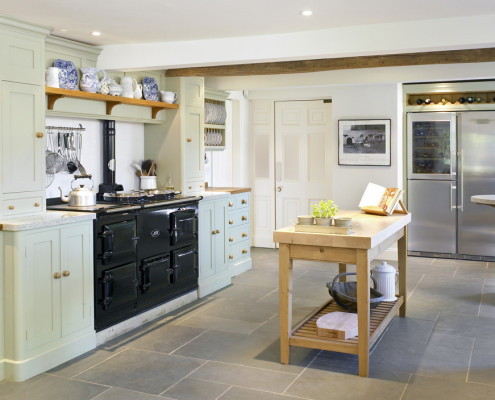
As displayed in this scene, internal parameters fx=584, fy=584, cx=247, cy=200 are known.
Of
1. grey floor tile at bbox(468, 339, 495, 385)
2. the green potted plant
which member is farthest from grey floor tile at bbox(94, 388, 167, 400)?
grey floor tile at bbox(468, 339, 495, 385)

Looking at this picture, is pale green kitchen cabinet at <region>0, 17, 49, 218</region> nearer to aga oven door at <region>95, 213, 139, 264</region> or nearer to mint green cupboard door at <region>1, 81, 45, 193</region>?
mint green cupboard door at <region>1, 81, 45, 193</region>

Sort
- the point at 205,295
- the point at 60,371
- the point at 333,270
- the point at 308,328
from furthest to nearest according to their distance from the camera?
the point at 333,270 < the point at 205,295 < the point at 308,328 < the point at 60,371

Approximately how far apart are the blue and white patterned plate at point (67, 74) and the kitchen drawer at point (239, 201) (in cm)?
228

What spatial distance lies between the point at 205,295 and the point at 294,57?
251cm

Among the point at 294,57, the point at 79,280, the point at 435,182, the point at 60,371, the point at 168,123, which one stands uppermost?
the point at 294,57

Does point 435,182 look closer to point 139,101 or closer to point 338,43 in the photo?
point 338,43

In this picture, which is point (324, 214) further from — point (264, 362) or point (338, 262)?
point (264, 362)

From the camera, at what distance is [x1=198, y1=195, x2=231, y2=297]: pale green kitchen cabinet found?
5828mm

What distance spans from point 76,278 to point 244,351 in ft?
4.26

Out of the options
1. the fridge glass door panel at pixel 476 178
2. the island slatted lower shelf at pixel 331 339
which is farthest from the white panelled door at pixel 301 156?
the island slatted lower shelf at pixel 331 339

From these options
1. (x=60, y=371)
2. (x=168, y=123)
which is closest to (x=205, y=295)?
(x=168, y=123)

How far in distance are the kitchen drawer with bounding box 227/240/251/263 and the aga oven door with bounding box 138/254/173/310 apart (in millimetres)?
1327

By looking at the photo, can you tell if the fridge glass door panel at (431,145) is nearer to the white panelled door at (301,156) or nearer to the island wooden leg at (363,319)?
the white panelled door at (301,156)

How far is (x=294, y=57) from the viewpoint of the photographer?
4773mm
